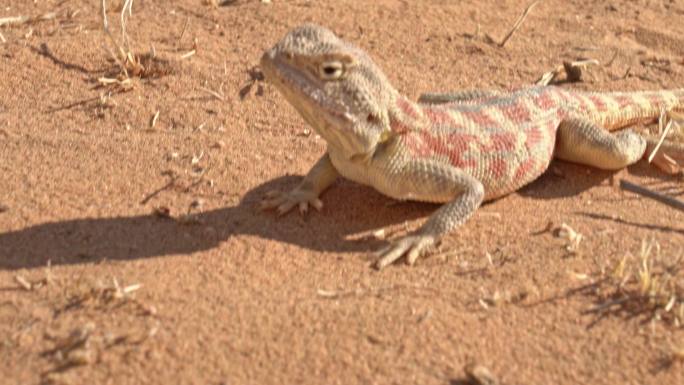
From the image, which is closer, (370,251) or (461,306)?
(461,306)

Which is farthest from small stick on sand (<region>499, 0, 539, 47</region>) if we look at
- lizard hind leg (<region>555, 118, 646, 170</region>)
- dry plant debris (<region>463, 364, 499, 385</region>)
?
dry plant debris (<region>463, 364, 499, 385</region>)

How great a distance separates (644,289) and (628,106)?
2.62 m

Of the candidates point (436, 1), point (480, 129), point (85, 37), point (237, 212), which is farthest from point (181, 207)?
point (436, 1)

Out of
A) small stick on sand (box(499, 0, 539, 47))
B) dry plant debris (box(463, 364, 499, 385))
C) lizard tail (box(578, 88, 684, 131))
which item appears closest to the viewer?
dry plant debris (box(463, 364, 499, 385))

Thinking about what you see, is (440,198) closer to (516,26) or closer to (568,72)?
(568,72)

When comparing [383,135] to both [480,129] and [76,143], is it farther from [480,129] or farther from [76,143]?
[76,143]

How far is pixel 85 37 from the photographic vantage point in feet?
28.2

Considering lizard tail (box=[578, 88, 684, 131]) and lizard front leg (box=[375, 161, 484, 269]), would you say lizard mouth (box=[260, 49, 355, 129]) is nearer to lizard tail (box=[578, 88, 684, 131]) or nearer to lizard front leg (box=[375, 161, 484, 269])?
lizard front leg (box=[375, 161, 484, 269])

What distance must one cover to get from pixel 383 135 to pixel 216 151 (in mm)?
1638

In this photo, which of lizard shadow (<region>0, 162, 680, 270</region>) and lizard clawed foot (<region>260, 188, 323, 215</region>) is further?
lizard clawed foot (<region>260, 188, 323, 215</region>)

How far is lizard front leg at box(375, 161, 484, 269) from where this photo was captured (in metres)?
5.74

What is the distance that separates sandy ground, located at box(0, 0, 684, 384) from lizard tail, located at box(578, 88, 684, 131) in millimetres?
465

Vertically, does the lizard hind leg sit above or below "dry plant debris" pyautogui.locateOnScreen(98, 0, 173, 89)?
above

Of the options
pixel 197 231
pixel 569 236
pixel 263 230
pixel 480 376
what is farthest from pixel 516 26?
pixel 480 376
